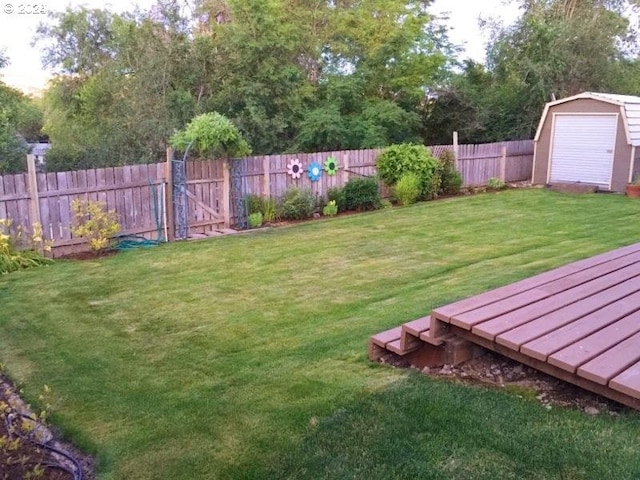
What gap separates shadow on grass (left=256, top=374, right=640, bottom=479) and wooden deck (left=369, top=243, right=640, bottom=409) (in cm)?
25

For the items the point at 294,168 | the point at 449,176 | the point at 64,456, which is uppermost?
the point at 294,168

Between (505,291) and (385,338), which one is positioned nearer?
(385,338)

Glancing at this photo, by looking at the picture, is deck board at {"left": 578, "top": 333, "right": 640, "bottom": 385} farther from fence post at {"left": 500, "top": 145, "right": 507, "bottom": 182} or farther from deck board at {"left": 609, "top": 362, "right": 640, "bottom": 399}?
fence post at {"left": 500, "top": 145, "right": 507, "bottom": 182}

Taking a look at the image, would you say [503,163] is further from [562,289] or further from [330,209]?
[562,289]

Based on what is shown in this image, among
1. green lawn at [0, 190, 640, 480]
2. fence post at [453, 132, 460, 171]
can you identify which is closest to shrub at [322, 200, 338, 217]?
green lawn at [0, 190, 640, 480]

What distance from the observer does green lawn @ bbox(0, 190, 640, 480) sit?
2.74 meters

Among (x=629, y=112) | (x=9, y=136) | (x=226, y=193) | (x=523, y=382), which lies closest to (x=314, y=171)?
(x=226, y=193)

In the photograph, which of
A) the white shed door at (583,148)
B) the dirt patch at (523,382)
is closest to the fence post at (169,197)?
the dirt patch at (523,382)

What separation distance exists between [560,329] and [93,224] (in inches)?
283

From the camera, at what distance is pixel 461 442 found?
2770 mm

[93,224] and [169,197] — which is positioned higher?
[169,197]

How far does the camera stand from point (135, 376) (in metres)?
4.07

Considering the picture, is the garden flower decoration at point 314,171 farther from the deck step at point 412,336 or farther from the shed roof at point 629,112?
the deck step at point 412,336

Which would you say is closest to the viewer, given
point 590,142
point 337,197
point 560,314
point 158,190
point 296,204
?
point 560,314
